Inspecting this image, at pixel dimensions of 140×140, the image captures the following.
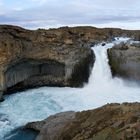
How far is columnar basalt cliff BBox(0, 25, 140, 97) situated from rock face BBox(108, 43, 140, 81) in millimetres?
1767

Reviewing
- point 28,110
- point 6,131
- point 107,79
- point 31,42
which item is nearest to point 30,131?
→ point 6,131

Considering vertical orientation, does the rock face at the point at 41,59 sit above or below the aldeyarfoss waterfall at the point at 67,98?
above

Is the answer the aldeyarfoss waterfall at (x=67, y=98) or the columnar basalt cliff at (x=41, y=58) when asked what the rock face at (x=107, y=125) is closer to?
the aldeyarfoss waterfall at (x=67, y=98)

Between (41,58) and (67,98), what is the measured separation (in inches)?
175

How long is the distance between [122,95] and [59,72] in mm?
5753

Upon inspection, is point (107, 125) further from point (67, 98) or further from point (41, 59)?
point (41, 59)

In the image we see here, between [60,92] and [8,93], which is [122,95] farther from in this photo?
[8,93]

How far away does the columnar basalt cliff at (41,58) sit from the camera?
2383 cm

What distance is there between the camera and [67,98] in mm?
22906

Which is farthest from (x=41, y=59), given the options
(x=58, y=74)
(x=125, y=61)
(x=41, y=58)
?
(x=125, y=61)

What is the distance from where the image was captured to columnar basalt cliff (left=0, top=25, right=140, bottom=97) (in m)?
23.8

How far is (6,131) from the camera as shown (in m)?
17.8

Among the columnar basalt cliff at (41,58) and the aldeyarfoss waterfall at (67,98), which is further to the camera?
the columnar basalt cliff at (41,58)

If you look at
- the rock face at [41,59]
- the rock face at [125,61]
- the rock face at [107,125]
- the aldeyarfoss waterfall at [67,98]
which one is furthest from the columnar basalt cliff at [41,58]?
the rock face at [107,125]
